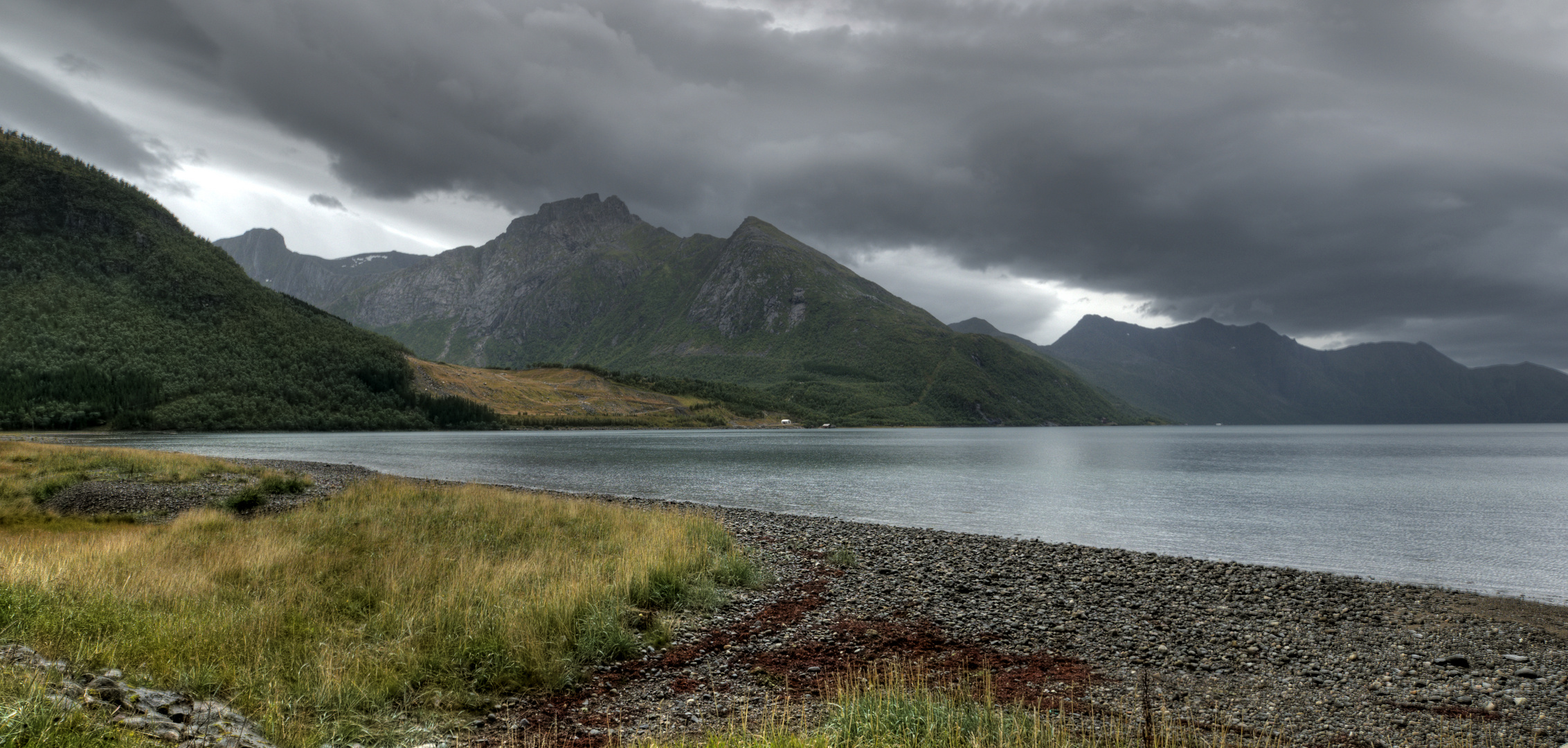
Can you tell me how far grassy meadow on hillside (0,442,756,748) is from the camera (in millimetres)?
8758

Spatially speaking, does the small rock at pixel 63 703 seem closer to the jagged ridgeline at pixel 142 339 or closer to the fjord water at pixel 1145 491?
the fjord water at pixel 1145 491

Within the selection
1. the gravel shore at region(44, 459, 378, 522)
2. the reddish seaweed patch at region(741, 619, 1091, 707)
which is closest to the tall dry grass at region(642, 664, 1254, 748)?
the reddish seaweed patch at region(741, 619, 1091, 707)

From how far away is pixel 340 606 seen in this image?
13.1m

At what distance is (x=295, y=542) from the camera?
18.7 meters

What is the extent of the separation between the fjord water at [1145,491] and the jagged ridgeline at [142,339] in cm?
3729

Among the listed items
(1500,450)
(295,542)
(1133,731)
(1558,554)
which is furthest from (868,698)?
(1500,450)


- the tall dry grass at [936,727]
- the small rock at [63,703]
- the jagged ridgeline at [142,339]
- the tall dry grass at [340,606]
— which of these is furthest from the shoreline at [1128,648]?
the jagged ridgeline at [142,339]

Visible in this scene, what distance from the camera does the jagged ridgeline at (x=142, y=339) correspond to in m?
136

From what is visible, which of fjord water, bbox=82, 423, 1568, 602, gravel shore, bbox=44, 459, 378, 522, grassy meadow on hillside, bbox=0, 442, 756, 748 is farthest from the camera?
fjord water, bbox=82, 423, 1568, 602

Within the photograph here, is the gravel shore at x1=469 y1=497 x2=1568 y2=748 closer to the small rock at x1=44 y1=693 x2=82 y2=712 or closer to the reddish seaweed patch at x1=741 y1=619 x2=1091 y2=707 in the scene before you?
the reddish seaweed patch at x1=741 y1=619 x2=1091 y2=707

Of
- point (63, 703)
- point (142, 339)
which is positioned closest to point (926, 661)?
point (63, 703)

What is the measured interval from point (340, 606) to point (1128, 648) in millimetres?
16171

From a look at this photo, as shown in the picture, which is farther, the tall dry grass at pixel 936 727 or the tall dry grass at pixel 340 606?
the tall dry grass at pixel 340 606

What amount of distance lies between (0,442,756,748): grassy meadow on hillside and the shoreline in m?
1.07
